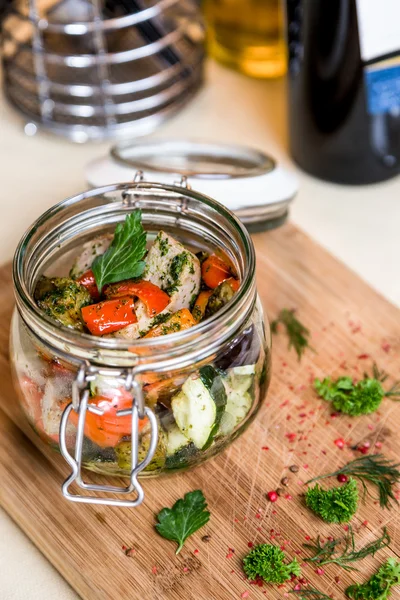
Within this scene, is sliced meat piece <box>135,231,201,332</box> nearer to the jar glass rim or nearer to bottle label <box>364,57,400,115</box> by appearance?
the jar glass rim

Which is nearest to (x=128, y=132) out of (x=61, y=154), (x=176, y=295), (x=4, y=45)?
(x=61, y=154)

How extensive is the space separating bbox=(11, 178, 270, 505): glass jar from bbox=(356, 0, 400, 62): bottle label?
0.46 meters

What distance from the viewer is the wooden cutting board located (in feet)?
2.85

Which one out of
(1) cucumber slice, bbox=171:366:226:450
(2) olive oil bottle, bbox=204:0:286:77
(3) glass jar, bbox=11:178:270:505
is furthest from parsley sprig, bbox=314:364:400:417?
(2) olive oil bottle, bbox=204:0:286:77

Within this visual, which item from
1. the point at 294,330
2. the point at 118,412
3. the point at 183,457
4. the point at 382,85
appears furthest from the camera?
the point at 382,85

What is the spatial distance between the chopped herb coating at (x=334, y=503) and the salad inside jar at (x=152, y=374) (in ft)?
0.40

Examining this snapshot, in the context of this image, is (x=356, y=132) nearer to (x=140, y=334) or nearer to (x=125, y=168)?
(x=125, y=168)

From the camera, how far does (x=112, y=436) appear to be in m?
0.84

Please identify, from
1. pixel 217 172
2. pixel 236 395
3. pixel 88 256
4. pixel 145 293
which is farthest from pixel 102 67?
pixel 236 395

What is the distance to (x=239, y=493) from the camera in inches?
37.3

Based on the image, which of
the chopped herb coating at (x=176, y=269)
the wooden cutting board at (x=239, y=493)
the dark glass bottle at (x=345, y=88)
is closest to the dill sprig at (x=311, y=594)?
the wooden cutting board at (x=239, y=493)

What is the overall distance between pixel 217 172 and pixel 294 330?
27 cm

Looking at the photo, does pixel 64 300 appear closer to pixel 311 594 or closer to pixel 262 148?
pixel 311 594

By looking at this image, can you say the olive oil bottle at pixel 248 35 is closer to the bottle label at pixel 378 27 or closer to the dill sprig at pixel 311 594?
the bottle label at pixel 378 27
